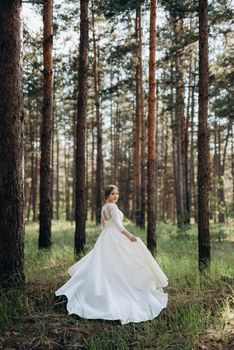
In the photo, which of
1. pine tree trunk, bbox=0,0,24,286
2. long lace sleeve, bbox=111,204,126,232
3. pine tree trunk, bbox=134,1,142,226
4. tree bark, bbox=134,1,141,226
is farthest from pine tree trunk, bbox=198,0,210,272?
pine tree trunk, bbox=134,1,142,226

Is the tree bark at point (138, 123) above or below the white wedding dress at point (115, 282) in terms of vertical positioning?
above

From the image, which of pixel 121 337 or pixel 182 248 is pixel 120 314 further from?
pixel 182 248

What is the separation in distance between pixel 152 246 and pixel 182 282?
13.5 feet

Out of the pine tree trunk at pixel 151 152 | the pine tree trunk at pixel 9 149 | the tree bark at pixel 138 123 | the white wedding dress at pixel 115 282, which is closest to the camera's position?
the white wedding dress at pixel 115 282

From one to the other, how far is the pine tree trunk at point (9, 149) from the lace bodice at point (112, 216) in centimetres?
162

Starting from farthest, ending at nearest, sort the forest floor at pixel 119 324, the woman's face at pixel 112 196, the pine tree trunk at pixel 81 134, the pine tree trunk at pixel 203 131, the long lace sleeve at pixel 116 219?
the pine tree trunk at pixel 81 134, the pine tree trunk at pixel 203 131, the woman's face at pixel 112 196, the long lace sleeve at pixel 116 219, the forest floor at pixel 119 324

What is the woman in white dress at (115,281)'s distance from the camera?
22.3 feet

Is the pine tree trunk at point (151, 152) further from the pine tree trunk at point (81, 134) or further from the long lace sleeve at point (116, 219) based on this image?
the long lace sleeve at point (116, 219)

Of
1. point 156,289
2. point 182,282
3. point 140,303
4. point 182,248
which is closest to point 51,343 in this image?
point 140,303

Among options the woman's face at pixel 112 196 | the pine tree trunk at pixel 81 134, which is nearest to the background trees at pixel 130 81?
the pine tree trunk at pixel 81 134

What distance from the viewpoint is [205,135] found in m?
9.74

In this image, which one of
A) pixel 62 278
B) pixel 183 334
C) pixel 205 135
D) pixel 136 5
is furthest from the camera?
pixel 136 5

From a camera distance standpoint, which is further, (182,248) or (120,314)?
(182,248)

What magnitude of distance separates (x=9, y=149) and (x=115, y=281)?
2.89 meters
